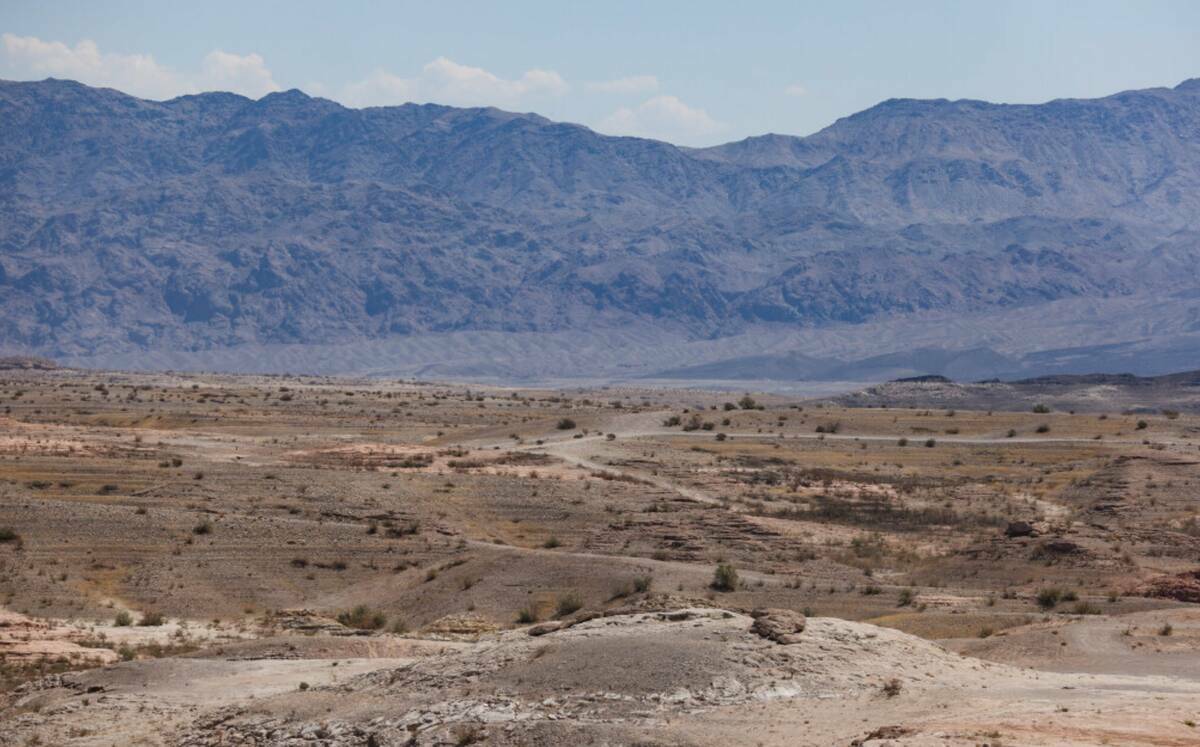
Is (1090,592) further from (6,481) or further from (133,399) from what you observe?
(133,399)

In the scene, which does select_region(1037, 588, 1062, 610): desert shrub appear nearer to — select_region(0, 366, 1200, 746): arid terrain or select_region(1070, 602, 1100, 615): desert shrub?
select_region(0, 366, 1200, 746): arid terrain

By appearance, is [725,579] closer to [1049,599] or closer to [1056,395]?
[1049,599]

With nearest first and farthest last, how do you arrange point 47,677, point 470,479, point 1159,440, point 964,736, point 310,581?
point 964,736 → point 47,677 → point 310,581 → point 470,479 → point 1159,440

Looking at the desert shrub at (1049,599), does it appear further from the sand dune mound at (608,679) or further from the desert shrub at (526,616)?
the sand dune mound at (608,679)

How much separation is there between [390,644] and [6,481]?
26419 millimetres

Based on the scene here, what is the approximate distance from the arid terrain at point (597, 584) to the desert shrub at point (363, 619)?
65 mm

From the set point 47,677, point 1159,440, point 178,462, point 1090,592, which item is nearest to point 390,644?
point 47,677

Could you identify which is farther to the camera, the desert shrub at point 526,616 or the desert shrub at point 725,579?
the desert shrub at point 725,579

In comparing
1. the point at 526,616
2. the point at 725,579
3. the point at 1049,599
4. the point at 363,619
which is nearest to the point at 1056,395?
the point at 1049,599

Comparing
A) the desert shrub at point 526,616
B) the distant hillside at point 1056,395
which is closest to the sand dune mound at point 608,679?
the desert shrub at point 526,616

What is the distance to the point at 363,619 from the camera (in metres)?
34.6

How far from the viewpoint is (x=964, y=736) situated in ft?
60.1

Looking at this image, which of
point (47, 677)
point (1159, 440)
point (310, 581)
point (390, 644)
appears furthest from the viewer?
point (1159, 440)

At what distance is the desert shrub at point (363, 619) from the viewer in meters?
34.1
